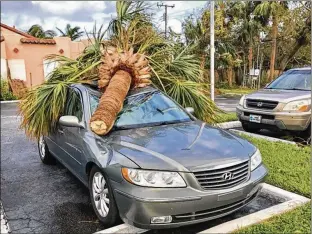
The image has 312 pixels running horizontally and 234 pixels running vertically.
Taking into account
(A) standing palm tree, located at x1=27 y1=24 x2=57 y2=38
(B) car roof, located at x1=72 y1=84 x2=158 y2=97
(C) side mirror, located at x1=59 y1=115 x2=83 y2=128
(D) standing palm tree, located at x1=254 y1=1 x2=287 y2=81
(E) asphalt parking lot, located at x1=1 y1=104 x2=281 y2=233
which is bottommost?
(E) asphalt parking lot, located at x1=1 y1=104 x2=281 y2=233

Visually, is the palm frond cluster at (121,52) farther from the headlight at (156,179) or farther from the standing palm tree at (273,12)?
the standing palm tree at (273,12)

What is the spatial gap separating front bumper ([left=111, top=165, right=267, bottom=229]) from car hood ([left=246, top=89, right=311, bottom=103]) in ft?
14.4

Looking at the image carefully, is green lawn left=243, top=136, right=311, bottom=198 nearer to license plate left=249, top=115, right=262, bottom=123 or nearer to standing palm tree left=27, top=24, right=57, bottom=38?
license plate left=249, top=115, right=262, bottom=123

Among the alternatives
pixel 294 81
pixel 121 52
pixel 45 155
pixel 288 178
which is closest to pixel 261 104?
pixel 294 81

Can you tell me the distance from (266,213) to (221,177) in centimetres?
82

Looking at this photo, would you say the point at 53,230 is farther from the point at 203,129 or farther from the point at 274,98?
the point at 274,98

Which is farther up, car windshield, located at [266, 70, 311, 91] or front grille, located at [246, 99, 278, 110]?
car windshield, located at [266, 70, 311, 91]

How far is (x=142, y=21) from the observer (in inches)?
265

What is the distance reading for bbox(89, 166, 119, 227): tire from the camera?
10.3 feet

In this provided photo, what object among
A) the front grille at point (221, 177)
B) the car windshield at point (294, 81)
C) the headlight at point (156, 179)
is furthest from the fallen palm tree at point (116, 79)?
the car windshield at point (294, 81)

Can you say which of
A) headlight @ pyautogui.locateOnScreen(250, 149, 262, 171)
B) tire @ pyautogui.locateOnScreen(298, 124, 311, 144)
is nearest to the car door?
headlight @ pyautogui.locateOnScreen(250, 149, 262, 171)

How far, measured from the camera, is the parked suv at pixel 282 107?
661 centimetres


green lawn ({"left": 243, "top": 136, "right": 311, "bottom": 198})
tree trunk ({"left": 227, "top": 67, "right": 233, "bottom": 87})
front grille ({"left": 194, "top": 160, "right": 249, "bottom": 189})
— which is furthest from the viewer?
tree trunk ({"left": 227, "top": 67, "right": 233, "bottom": 87})

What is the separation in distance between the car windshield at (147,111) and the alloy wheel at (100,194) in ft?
2.27
